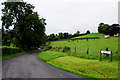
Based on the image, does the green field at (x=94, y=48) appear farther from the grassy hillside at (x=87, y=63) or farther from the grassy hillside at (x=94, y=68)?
the grassy hillside at (x=94, y=68)

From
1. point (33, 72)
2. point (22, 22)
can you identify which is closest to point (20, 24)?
point (22, 22)

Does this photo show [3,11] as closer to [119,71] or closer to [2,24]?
[2,24]

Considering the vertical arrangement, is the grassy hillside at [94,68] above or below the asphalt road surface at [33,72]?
A: above

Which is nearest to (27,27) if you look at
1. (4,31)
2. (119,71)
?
(4,31)

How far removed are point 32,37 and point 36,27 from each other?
13.3 feet

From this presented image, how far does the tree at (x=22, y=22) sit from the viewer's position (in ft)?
141

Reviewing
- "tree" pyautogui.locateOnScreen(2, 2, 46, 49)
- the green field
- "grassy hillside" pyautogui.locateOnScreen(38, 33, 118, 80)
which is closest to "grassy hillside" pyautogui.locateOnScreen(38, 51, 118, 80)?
"grassy hillside" pyautogui.locateOnScreen(38, 33, 118, 80)

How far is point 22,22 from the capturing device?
145ft

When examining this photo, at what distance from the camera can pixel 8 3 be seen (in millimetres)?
44094

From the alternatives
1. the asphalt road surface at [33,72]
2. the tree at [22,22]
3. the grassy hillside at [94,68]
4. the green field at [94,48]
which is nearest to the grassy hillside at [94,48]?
the green field at [94,48]

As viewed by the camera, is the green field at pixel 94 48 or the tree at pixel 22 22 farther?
the tree at pixel 22 22

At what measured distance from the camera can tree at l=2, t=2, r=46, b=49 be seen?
4291cm

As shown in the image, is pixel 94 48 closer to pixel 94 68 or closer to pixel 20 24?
pixel 94 68

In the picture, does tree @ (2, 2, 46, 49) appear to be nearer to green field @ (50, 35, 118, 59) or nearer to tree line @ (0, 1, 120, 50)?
tree line @ (0, 1, 120, 50)
